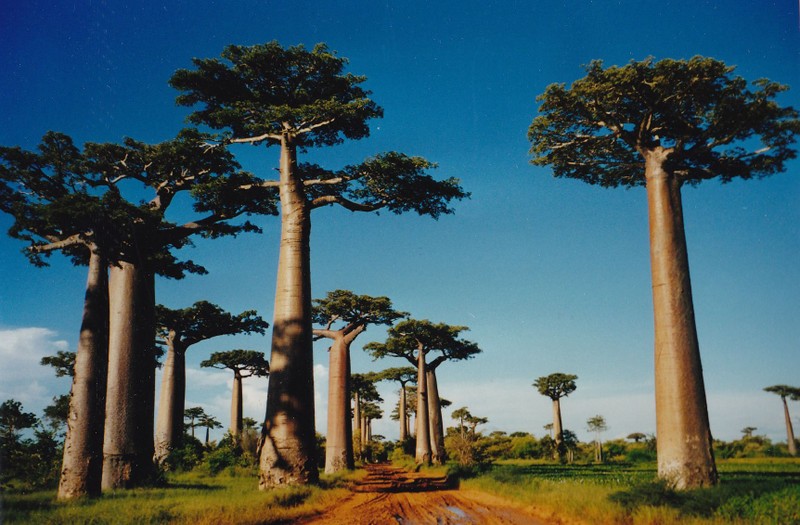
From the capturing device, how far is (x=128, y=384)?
424 inches

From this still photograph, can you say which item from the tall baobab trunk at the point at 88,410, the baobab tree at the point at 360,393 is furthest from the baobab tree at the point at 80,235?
the baobab tree at the point at 360,393

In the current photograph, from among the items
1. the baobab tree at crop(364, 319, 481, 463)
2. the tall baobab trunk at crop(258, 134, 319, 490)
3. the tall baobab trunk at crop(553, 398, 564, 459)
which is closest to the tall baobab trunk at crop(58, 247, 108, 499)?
the tall baobab trunk at crop(258, 134, 319, 490)

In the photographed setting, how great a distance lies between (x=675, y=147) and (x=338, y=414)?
1567 centimetres

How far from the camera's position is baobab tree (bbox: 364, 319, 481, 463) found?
2467 cm

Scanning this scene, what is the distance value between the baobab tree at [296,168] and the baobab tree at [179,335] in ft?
39.9

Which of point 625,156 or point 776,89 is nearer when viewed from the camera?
point 776,89

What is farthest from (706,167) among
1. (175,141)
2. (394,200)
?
(175,141)

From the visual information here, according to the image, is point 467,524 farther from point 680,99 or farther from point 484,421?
point 484,421

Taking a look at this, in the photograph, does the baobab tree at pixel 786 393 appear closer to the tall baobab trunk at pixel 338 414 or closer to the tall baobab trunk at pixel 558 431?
the tall baobab trunk at pixel 558 431

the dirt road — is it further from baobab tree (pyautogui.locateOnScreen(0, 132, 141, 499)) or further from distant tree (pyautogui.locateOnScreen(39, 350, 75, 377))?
distant tree (pyautogui.locateOnScreen(39, 350, 75, 377))

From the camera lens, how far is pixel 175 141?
39.0ft

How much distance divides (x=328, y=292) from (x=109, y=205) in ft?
38.3

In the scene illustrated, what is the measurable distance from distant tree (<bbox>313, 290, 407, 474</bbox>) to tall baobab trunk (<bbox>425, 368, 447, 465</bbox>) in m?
6.75

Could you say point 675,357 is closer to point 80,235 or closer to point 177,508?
point 177,508
